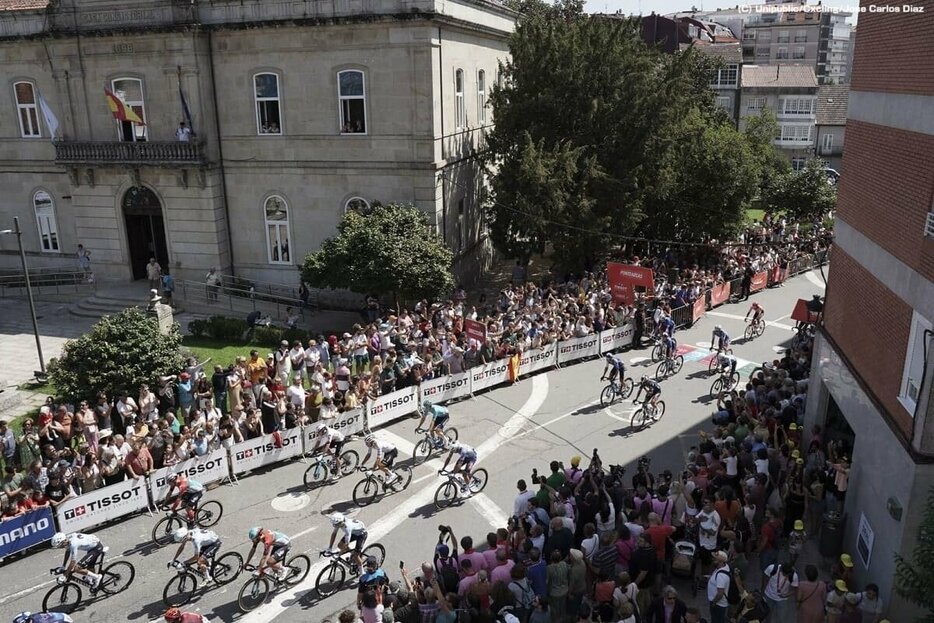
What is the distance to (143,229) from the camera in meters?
31.1

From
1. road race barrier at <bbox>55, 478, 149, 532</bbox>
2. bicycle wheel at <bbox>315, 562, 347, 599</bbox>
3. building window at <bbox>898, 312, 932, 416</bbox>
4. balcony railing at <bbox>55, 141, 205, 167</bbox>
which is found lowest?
bicycle wheel at <bbox>315, 562, 347, 599</bbox>

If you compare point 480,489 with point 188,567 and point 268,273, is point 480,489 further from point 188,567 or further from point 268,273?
point 268,273

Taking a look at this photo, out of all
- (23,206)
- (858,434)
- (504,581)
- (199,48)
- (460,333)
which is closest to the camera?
(504,581)

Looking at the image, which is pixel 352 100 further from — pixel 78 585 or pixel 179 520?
pixel 78 585

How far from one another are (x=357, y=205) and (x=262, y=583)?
18.0 meters

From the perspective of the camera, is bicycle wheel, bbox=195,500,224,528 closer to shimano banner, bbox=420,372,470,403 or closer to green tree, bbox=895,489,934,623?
shimano banner, bbox=420,372,470,403

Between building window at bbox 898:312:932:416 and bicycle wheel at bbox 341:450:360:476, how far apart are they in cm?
1092

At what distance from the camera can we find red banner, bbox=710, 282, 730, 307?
30.0 m

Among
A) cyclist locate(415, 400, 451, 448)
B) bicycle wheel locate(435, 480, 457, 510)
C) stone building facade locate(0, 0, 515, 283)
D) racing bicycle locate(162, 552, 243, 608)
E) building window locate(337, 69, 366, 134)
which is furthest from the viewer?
building window locate(337, 69, 366, 134)

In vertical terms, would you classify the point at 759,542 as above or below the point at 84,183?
below

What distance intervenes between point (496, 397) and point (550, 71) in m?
14.6

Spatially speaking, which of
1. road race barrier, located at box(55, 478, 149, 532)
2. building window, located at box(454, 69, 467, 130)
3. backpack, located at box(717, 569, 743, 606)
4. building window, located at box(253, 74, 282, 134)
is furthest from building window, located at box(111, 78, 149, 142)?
backpack, located at box(717, 569, 743, 606)

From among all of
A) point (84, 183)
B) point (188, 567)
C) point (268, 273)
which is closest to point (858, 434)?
point (188, 567)

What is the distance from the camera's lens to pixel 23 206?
32.8 m
